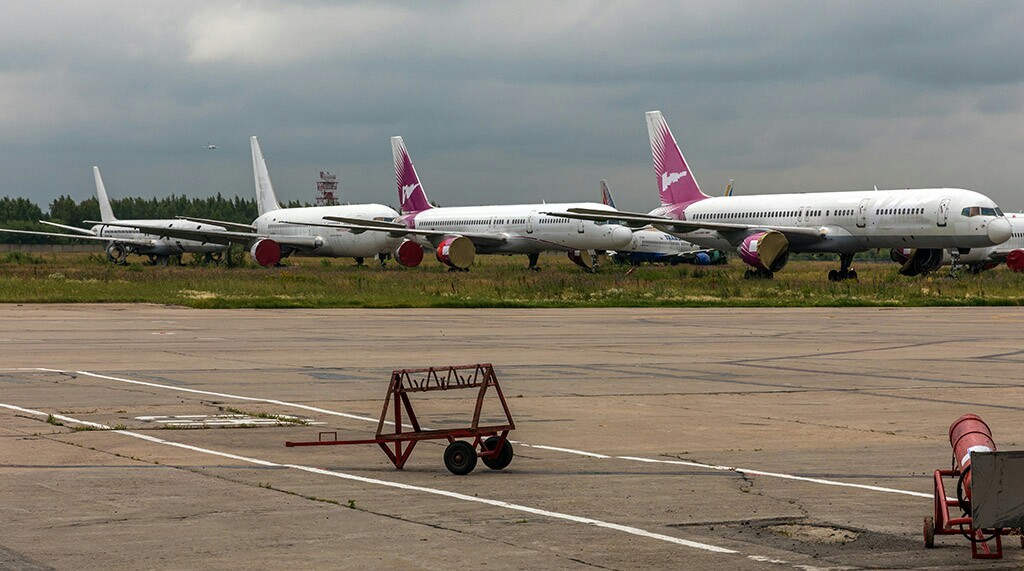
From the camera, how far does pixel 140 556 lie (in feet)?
28.6

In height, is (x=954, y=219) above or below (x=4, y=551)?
above

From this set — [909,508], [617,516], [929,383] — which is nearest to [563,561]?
[617,516]

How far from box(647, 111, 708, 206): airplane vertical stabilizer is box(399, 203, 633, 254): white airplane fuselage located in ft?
10.6

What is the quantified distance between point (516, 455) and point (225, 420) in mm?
4173

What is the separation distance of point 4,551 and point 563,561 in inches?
142

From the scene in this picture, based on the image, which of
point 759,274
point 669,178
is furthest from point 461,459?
point 669,178

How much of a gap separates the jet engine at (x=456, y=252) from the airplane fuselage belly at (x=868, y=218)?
13674 mm

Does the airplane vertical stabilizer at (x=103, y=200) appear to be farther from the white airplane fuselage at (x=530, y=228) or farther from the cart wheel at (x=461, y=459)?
the cart wheel at (x=461, y=459)

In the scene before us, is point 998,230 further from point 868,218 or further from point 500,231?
point 500,231

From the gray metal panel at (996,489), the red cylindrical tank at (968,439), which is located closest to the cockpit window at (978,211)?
the red cylindrical tank at (968,439)

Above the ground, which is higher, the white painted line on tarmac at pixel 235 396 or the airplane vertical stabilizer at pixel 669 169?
the airplane vertical stabilizer at pixel 669 169

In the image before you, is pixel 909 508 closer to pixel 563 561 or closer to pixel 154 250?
pixel 563 561

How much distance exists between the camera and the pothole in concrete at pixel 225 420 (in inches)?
608

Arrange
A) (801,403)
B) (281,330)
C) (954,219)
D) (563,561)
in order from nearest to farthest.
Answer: (563,561)
(801,403)
(281,330)
(954,219)
